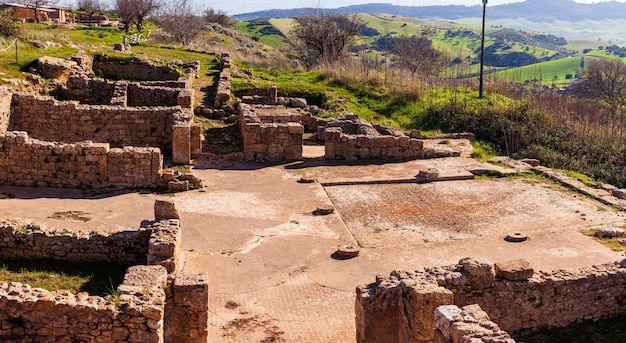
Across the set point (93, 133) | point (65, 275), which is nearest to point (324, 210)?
point (65, 275)

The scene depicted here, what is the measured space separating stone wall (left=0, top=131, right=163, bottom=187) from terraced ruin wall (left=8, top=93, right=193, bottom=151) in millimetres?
3080

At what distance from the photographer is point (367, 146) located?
22344 mm

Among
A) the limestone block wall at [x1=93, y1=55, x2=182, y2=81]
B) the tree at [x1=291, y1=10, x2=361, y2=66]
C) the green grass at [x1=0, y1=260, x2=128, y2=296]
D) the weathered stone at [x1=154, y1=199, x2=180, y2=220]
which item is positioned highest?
the tree at [x1=291, y1=10, x2=361, y2=66]

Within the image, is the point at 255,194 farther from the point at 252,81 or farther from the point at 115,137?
the point at 252,81

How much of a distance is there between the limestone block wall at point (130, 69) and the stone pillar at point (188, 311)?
22758 millimetres

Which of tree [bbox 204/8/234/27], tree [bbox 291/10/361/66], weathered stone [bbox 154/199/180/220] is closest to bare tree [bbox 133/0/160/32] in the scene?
tree [bbox 291/10/361/66]

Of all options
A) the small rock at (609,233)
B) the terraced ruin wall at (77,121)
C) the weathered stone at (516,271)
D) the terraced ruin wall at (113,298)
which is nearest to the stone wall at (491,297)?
the weathered stone at (516,271)

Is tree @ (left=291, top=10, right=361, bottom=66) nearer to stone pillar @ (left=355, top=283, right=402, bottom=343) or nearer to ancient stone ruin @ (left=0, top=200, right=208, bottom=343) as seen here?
ancient stone ruin @ (left=0, top=200, right=208, bottom=343)

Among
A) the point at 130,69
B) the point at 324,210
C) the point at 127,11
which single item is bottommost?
the point at 324,210

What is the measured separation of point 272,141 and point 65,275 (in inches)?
445

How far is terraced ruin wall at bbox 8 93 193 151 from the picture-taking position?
20531 millimetres

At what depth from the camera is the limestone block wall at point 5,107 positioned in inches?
778

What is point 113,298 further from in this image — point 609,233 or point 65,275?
point 609,233

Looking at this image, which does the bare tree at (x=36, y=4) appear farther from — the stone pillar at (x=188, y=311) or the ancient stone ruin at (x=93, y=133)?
the stone pillar at (x=188, y=311)
